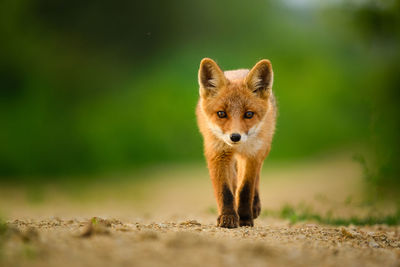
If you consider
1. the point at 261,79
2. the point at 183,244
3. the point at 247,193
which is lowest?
the point at 183,244

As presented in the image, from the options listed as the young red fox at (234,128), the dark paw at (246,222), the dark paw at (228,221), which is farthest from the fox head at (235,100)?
the dark paw at (246,222)

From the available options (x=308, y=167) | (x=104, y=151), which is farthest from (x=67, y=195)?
(x=308, y=167)

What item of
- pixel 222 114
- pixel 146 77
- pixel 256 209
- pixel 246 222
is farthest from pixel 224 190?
pixel 146 77

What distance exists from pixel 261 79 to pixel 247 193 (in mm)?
1299

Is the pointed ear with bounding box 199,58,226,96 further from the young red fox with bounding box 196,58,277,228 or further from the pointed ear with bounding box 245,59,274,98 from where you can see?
the pointed ear with bounding box 245,59,274,98

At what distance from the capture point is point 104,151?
15.3 m

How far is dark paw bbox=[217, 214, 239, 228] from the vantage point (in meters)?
4.82

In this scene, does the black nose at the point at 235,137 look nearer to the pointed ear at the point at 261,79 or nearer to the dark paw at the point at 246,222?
the pointed ear at the point at 261,79

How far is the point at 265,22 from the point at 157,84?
6329 millimetres

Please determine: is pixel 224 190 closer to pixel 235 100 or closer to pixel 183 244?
pixel 235 100

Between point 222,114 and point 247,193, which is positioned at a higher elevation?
point 222,114

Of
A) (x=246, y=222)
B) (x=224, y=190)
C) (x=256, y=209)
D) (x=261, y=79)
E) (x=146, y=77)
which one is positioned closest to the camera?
(x=224, y=190)

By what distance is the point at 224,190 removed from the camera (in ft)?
16.4

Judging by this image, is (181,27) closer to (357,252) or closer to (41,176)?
(41,176)
